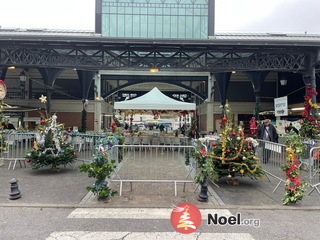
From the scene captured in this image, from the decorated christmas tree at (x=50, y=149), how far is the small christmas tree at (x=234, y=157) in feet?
16.3

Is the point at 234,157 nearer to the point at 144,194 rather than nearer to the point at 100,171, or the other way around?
the point at 144,194

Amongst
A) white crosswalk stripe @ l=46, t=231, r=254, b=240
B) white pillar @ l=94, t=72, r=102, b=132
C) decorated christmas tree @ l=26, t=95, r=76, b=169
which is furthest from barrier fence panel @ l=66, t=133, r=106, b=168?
white pillar @ l=94, t=72, r=102, b=132

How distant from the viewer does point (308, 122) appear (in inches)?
375

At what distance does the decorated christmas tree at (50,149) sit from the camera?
7445 millimetres

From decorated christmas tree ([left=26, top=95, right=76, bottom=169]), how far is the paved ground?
53 cm

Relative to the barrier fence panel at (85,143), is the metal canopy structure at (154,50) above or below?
above

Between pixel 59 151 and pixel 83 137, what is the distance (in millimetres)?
2397

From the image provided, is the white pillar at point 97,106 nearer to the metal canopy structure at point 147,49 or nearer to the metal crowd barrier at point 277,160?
the metal canopy structure at point 147,49

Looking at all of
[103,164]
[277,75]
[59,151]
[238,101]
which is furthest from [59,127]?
[277,75]

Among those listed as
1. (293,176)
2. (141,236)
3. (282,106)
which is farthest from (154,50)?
(141,236)

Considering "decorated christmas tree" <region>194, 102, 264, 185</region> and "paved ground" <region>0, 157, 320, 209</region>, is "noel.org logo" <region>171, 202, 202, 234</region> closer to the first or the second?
"paved ground" <region>0, 157, 320, 209</region>

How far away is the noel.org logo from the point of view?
400 cm

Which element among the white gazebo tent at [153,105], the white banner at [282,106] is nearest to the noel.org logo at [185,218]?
the white gazebo tent at [153,105]

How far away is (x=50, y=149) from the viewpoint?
755 centimetres
